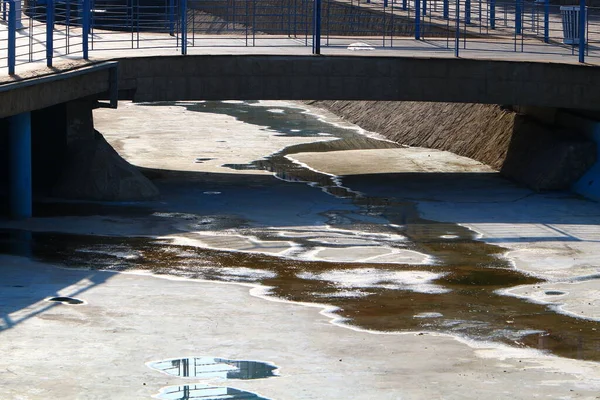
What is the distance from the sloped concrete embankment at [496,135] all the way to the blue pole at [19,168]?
1037cm

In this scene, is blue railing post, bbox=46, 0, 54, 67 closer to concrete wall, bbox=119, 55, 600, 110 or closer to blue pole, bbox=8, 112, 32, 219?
blue pole, bbox=8, 112, 32, 219

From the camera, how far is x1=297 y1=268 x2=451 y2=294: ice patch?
623 inches

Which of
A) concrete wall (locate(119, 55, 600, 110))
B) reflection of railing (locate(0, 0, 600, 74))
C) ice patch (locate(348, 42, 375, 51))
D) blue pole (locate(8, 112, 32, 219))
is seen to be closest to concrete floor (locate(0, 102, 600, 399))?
blue pole (locate(8, 112, 32, 219))

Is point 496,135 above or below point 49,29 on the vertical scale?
below

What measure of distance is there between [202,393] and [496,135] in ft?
61.8

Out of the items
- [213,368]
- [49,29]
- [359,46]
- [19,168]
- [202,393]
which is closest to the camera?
[202,393]

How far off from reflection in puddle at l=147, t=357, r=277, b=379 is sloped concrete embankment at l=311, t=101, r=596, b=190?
13347 millimetres

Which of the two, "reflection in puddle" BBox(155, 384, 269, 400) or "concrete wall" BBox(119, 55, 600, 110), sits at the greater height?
"concrete wall" BBox(119, 55, 600, 110)

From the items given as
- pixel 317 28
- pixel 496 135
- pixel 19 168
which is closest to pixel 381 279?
pixel 19 168

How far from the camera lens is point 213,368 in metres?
11.7

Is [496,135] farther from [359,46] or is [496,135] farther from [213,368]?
[213,368]

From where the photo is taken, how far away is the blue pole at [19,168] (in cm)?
2000

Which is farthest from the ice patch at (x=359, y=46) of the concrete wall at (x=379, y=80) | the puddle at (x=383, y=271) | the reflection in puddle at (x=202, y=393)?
the reflection in puddle at (x=202, y=393)

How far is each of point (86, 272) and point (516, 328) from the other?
20.0 ft
